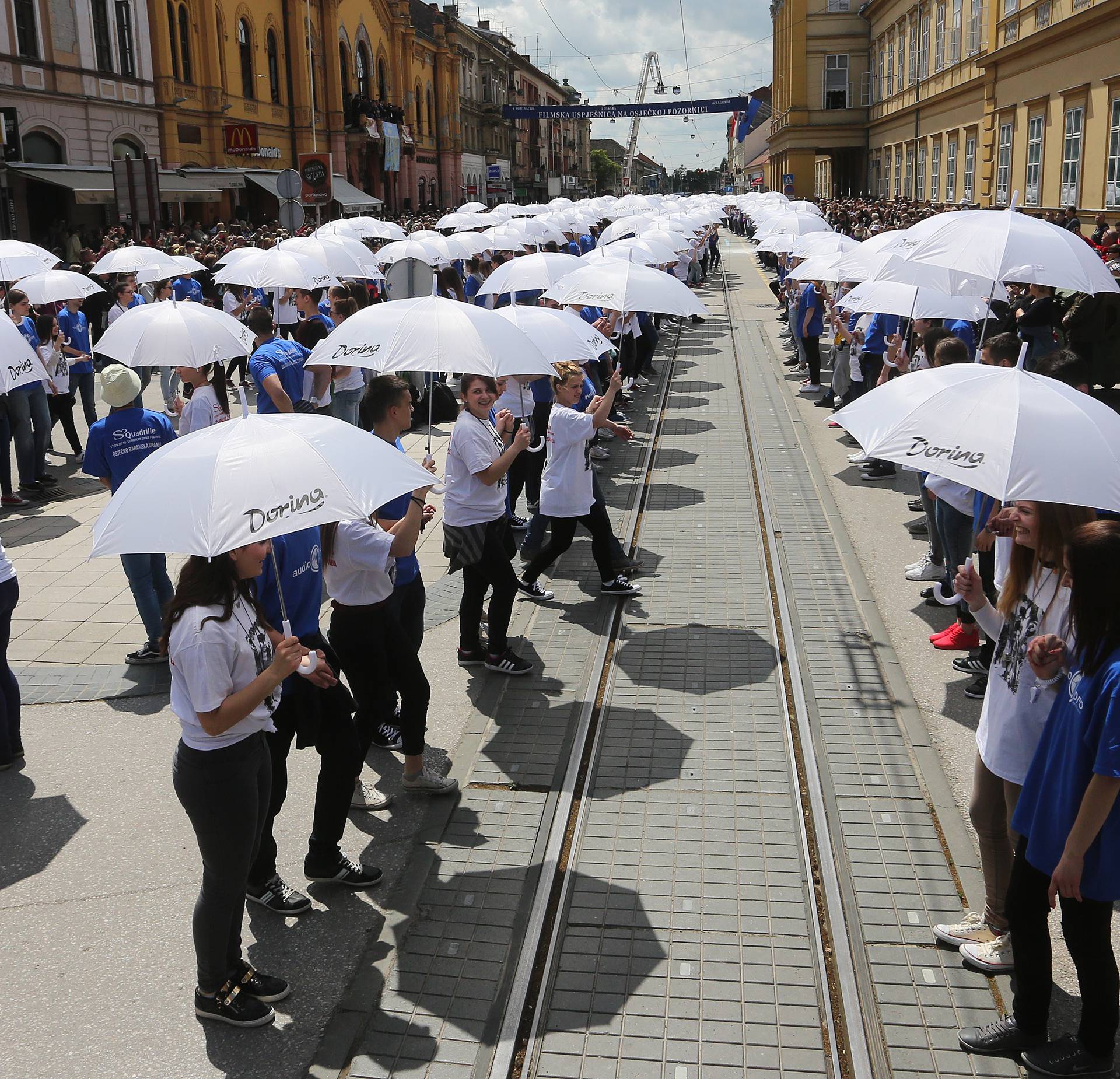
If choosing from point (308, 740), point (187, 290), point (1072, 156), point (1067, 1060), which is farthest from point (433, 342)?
point (1072, 156)

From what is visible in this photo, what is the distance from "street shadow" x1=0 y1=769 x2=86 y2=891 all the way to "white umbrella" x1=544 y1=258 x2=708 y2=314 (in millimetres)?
6482

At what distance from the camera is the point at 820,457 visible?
42.7 feet

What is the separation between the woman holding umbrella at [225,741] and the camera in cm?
374

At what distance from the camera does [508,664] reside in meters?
7.29

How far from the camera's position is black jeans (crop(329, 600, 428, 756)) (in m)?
5.24

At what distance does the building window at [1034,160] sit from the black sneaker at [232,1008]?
2876cm

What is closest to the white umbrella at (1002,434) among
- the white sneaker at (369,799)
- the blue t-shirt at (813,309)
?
the white sneaker at (369,799)

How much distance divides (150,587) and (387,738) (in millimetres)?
2127

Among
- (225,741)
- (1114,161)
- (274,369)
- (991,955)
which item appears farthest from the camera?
(1114,161)

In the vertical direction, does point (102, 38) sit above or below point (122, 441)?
above

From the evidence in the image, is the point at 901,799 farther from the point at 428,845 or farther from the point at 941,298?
the point at 941,298

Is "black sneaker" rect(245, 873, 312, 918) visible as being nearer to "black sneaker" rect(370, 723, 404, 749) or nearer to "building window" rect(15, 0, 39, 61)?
"black sneaker" rect(370, 723, 404, 749)

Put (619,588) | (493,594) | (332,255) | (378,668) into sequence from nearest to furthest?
(378,668) < (493,594) < (619,588) < (332,255)

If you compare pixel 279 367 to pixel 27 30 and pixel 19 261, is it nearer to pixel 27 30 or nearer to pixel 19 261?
pixel 19 261
